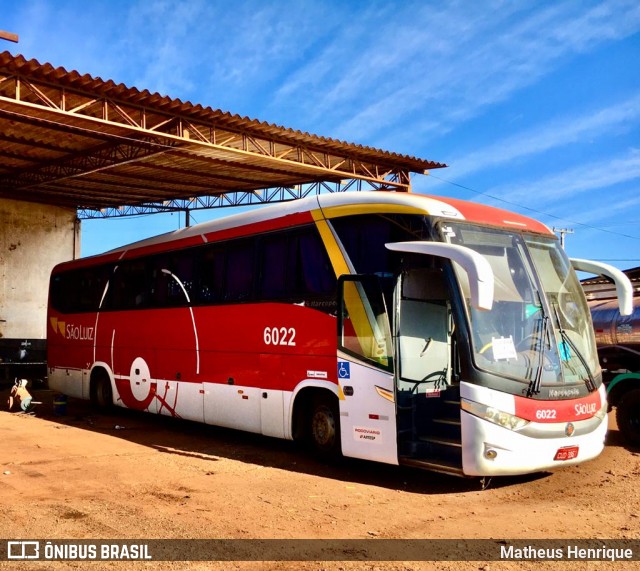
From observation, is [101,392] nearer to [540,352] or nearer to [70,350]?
[70,350]

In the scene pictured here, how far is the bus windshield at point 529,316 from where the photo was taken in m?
7.03

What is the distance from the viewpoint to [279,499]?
22.7 ft

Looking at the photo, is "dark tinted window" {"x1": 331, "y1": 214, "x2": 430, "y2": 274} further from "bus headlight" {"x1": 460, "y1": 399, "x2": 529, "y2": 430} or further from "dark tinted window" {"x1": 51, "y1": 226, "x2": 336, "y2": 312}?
"bus headlight" {"x1": 460, "y1": 399, "x2": 529, "y2": 430}

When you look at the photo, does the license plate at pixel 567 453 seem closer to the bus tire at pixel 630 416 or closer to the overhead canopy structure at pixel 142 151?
the bus tire at pixel 630 416

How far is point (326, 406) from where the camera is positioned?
8617mm

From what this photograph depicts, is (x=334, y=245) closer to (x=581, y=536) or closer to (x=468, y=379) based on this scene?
(x=468, y=379)

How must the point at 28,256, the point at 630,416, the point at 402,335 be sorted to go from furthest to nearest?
the point at 28,256
the point at 630,416
the point at 402,335

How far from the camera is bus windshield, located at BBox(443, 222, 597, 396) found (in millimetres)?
7031

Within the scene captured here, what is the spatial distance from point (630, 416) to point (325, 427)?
5.03 m

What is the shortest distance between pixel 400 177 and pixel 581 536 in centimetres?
1452

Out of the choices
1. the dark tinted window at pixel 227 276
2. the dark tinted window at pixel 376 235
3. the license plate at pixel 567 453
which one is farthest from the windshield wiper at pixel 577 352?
the dark tinted window at pixel 227 276

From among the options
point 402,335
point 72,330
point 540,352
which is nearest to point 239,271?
point 402,335

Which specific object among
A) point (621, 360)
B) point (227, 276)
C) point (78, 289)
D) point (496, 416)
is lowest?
point (496, 416)

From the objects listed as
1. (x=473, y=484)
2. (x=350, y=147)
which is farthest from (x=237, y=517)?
(x=350, y=147)
